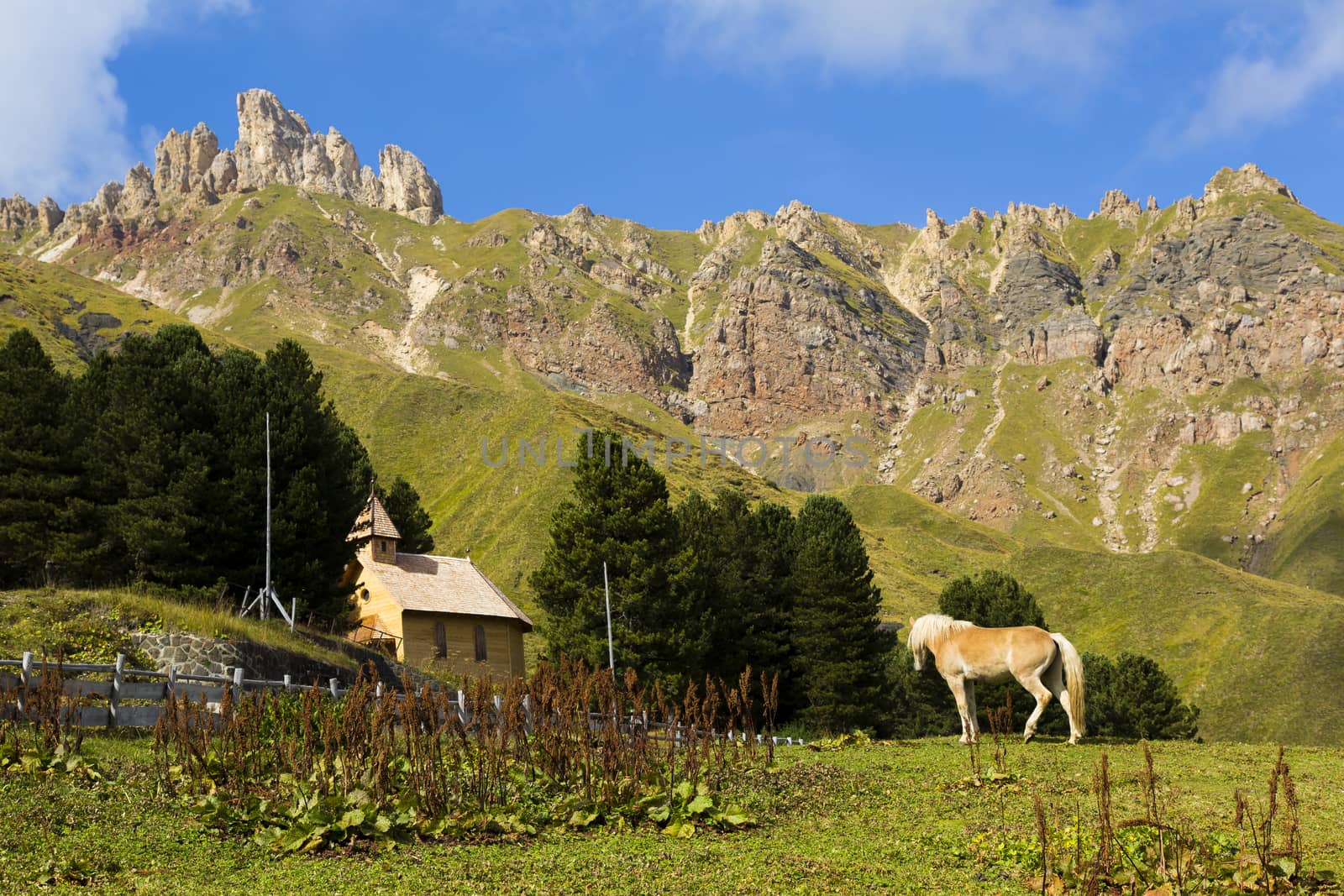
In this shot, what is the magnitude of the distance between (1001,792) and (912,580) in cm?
14311

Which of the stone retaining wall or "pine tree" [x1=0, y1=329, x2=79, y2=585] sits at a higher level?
"pine tree" [x1=0, y1=329, x2=79, y2=585]

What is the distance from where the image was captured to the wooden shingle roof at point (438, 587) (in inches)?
Result: 2207

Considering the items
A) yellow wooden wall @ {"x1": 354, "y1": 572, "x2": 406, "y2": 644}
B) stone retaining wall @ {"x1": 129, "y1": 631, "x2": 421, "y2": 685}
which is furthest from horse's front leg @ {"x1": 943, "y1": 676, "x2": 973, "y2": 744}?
yellow wooden wall @ {"x1": 354, "y1": 572, "x2": 406, "y2": 644}

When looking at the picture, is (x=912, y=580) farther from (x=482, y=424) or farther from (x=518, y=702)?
(x=518, y=702)

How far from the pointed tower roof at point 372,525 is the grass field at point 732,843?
40491 millimetres

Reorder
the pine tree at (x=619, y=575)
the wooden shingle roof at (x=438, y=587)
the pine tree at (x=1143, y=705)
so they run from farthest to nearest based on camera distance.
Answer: the pine tree at (x=1143, y=705) → the wooden shingle roof at (x=438, y=587) → the pine tree at (x=619, y=575)

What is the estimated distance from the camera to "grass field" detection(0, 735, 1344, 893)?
11.5 m

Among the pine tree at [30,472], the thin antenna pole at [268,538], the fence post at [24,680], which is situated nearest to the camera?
the fence post at [24,680]

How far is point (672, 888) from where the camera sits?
441 inches

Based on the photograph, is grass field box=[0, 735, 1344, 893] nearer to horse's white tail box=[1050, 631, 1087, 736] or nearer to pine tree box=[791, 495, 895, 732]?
horse's white tail box=[1050, 631, 1087, 736]

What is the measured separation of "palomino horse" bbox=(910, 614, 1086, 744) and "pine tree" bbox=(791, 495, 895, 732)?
33.6 m

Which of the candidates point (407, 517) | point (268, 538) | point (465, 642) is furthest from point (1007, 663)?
point (407, 517)

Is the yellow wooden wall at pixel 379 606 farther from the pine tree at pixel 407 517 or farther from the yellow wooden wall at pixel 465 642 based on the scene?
the pine tree at pixel 407 517

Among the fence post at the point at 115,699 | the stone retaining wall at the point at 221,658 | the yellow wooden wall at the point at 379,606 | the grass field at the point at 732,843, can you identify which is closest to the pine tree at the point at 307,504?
the yellow wooden wall at the point at 379,606
